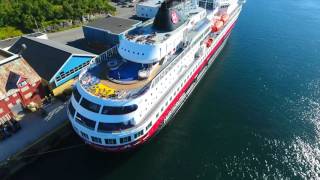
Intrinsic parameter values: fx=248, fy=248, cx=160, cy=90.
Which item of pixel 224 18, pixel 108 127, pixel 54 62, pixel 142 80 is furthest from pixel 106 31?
pixel 108 127

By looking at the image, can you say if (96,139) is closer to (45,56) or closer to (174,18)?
(45,56)

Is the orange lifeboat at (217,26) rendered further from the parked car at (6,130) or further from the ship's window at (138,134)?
the parked car at (6,130)

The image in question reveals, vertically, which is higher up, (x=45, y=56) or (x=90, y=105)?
(x=45, y=56)

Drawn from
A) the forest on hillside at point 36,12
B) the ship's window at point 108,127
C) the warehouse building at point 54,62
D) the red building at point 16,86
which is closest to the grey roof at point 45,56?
the warehouse building at point 54,62

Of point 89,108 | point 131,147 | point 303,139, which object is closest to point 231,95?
point 303,139

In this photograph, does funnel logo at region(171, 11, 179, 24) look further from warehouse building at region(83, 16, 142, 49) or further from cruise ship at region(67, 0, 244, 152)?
warehouse building at region(83, 16, 142, 49)

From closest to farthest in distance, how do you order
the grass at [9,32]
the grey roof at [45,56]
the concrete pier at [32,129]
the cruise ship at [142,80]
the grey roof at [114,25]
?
the cruise ship at [142,80]
the concrete pier at [32,129]
the grey roof at [45,56]
the grey roof at [114,25]
the grass at [9,32]
